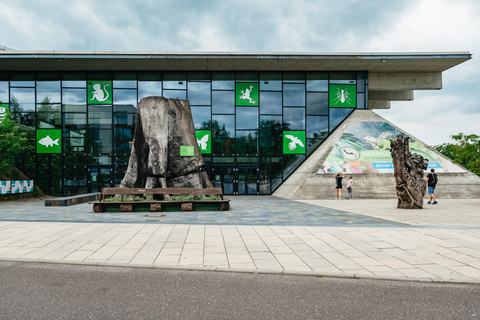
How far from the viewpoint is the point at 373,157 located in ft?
68.7

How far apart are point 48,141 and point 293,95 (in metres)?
19.8

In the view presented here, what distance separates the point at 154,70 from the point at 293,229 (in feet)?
66.0

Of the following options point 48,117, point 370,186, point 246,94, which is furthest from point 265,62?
point 48,117

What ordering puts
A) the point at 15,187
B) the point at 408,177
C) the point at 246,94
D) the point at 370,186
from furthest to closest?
the point at 246,94, the point at 15,187, the point at 370,186, the point at 408,177

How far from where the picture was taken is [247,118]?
24.1 meters

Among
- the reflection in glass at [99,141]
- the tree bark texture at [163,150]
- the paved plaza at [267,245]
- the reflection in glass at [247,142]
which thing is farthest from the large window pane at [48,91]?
the paved plaza at [267,245]

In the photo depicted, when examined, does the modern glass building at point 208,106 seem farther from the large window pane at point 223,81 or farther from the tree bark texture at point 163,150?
the tree bark texture at point 163,150

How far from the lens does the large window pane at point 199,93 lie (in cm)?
2400

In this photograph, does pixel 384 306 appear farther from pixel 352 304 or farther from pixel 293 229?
pixel 293 229

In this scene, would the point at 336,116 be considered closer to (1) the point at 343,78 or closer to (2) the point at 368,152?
(1) the point at 343,78

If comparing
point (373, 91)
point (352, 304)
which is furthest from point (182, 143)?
point (373, 91)

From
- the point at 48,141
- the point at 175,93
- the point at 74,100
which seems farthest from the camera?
the point at 175,93

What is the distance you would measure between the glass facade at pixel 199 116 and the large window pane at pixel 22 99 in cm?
8

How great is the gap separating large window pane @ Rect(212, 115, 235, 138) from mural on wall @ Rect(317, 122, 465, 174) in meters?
7.88
